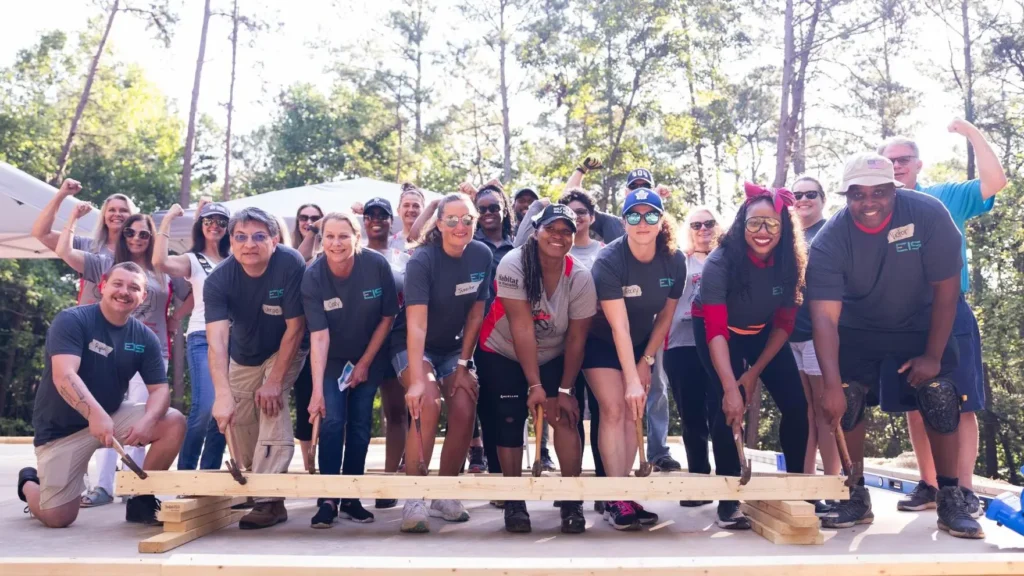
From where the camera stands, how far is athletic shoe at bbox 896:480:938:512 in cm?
477

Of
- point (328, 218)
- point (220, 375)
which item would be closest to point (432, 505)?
point (220, 375)

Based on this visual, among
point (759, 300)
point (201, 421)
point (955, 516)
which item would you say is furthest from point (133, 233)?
point (955, 516)

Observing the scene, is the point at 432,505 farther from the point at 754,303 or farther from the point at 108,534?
the point at 754,303

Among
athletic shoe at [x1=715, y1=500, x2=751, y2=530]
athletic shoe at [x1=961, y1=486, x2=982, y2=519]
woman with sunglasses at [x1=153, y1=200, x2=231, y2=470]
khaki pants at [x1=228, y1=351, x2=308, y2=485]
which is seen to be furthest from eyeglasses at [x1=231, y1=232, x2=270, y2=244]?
athletic shoe at [x1=961, y1=486, x2=982, y2=519]

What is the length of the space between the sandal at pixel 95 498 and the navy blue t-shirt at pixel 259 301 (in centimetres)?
145

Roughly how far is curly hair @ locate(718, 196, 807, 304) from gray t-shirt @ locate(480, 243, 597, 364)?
2.45ft

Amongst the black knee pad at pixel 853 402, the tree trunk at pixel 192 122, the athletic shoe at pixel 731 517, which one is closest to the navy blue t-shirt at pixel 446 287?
the athletic shoe at pixel 731 517

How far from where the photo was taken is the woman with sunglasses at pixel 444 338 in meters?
4.40

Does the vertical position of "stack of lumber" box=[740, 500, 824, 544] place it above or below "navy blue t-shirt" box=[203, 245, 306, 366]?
below

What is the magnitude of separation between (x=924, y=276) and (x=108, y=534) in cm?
428

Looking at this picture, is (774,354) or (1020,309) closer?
(774,354)

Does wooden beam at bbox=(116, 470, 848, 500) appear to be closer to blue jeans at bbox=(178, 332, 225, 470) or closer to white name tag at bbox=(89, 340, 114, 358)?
white name tag at bbox=(89, 340, 114, 358)

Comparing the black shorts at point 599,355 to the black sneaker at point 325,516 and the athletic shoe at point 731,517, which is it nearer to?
the athletic shoe at point 731,517

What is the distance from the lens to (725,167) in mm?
24078
